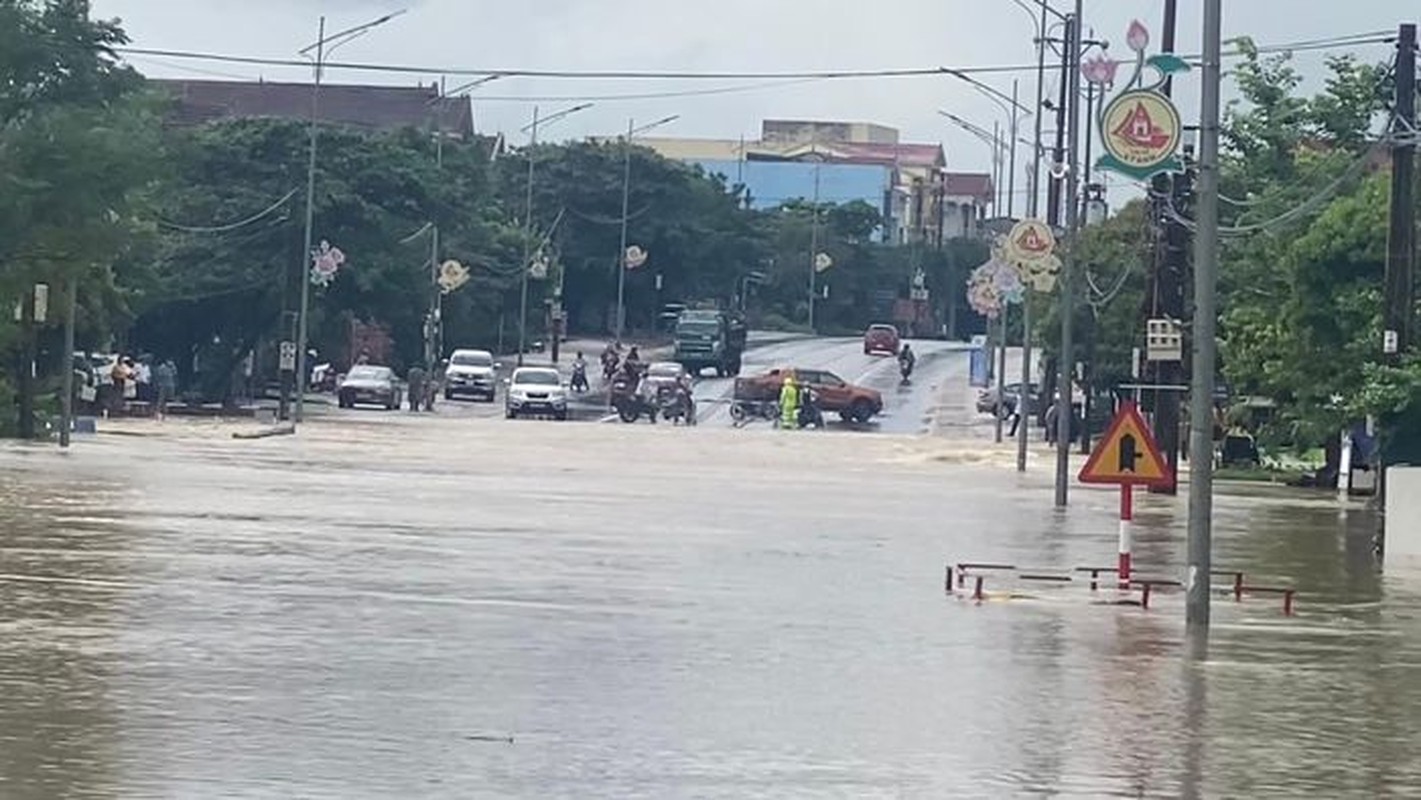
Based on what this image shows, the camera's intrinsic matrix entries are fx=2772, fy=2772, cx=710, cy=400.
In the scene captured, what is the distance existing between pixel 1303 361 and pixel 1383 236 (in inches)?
142

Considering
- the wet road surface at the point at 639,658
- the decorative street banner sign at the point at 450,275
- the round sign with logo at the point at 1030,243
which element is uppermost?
the decorative street banner sign at the point at 450,275

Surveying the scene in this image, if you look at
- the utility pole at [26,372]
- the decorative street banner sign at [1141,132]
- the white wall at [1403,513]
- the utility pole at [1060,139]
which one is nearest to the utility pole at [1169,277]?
the utility pole at [1060,139]

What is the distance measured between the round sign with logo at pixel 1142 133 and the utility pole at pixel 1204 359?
3659mm

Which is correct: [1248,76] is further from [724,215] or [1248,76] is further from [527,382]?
[724,215]

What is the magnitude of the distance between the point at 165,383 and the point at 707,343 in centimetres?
3220

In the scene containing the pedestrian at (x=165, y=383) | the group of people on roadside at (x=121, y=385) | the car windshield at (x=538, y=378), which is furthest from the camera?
the car windshield at (x=538, y=378)

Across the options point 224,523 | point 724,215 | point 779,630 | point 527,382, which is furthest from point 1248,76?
point 724,215

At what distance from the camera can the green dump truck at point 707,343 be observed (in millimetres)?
101938

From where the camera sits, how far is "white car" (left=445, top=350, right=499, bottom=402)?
8712 cm

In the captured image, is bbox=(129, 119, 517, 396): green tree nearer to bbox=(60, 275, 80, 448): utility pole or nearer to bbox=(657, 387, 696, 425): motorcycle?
bbox=(657, 387, 696, 425): motorcycle

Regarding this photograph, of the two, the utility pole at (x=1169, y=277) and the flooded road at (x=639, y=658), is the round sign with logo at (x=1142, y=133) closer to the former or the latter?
the flooded road at (x=639, y=658)

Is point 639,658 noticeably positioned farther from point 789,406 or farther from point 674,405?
point 674,405

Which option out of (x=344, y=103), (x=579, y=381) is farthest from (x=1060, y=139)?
(x=344, y=103)

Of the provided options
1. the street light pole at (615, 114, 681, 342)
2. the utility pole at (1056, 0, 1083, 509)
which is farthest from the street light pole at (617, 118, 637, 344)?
the utility pole at (1056, 0, 1083, 509)
